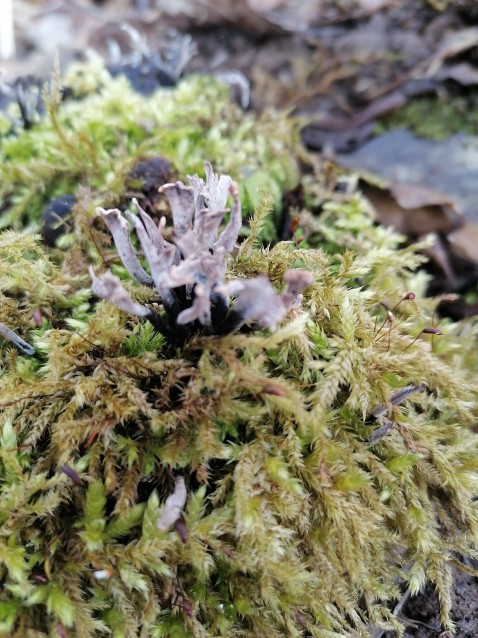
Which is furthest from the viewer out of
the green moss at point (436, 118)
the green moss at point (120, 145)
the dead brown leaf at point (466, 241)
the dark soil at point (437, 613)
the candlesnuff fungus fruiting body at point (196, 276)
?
the green moss at point (436, 118)

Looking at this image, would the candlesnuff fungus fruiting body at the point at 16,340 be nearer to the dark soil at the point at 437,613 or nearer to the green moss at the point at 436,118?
the dark soil at the point at 437,613

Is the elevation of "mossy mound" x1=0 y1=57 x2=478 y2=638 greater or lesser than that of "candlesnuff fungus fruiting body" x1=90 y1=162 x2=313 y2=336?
lesser

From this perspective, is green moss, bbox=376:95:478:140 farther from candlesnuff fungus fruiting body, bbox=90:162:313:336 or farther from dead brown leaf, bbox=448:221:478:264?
candlesnuff fungus fruiting body, bbox=90:162:313:336

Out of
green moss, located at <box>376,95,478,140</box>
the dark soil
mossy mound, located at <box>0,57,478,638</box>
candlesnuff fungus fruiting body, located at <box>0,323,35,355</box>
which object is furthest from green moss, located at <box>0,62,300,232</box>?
the dark soil

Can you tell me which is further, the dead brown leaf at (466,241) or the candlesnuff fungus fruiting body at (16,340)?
the dead brown leaf at (466,241)

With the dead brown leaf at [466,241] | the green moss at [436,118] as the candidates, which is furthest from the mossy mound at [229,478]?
the green moss at [436,118]

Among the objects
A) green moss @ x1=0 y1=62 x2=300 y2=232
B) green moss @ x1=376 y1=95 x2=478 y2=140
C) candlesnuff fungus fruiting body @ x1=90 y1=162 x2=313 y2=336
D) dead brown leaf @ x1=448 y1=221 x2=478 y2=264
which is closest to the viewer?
candlesnuff fungus fruiting body @ x1=90 y1=162 x2=313 y2=336

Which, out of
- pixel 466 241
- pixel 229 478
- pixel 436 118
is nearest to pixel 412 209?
pixel 466 241
